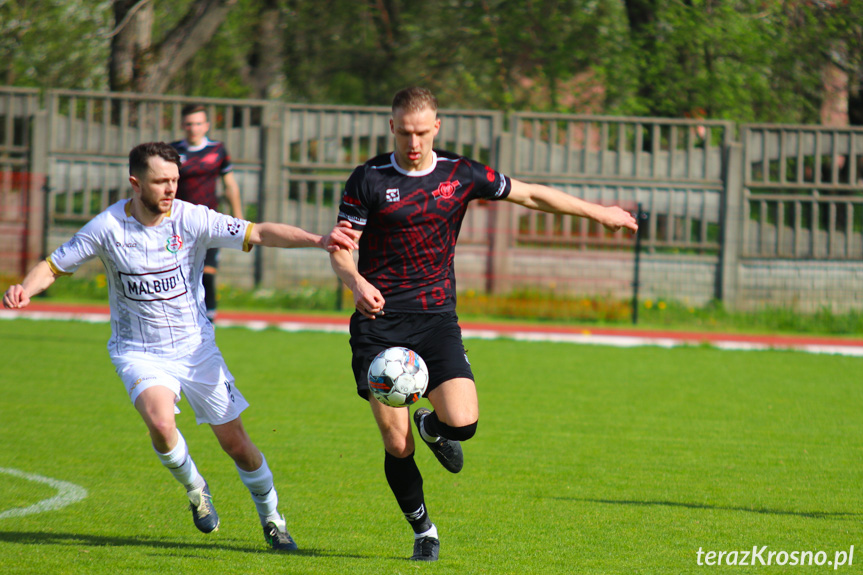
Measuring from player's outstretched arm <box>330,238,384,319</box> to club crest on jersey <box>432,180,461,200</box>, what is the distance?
58 centimetres

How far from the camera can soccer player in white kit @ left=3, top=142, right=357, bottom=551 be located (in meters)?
4.53

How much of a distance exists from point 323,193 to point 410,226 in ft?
37.5

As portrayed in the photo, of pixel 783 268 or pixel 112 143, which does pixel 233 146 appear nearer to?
pixel 112 143

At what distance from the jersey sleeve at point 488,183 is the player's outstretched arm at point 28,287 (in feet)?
7.03

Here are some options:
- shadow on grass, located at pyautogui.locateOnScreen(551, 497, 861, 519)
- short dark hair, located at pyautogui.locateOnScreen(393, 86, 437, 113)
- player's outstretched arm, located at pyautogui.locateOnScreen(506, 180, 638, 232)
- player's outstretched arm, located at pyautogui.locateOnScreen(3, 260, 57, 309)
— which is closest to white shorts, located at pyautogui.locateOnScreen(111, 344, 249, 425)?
player's outstretched arm, located at pyautogui.locateOnScreen(3, 260, 57, 309)

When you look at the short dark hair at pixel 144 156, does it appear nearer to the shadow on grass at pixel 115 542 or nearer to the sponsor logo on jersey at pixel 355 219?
the sponsor logo on jersey at pixel 355 219

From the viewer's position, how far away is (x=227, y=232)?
4.70 metres

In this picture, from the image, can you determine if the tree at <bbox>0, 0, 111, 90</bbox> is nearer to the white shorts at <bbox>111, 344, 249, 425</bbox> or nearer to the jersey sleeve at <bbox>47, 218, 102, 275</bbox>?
the jersey sleeve at <bbox>47, 218, 102, 275</bbox>

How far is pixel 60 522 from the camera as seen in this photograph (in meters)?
4.86

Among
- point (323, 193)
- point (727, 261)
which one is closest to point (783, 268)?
point (727, 261)

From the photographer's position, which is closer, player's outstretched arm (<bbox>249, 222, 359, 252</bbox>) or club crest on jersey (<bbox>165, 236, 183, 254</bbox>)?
player's outstretched arm (<bbox>249, 222, 359, 252</bbox>)

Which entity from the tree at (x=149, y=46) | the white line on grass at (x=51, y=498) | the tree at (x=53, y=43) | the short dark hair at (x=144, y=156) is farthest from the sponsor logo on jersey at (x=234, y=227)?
the tree at (x=53, y=43)

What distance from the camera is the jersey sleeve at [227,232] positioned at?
15.3 ft

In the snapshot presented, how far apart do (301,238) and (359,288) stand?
0.39 meters
